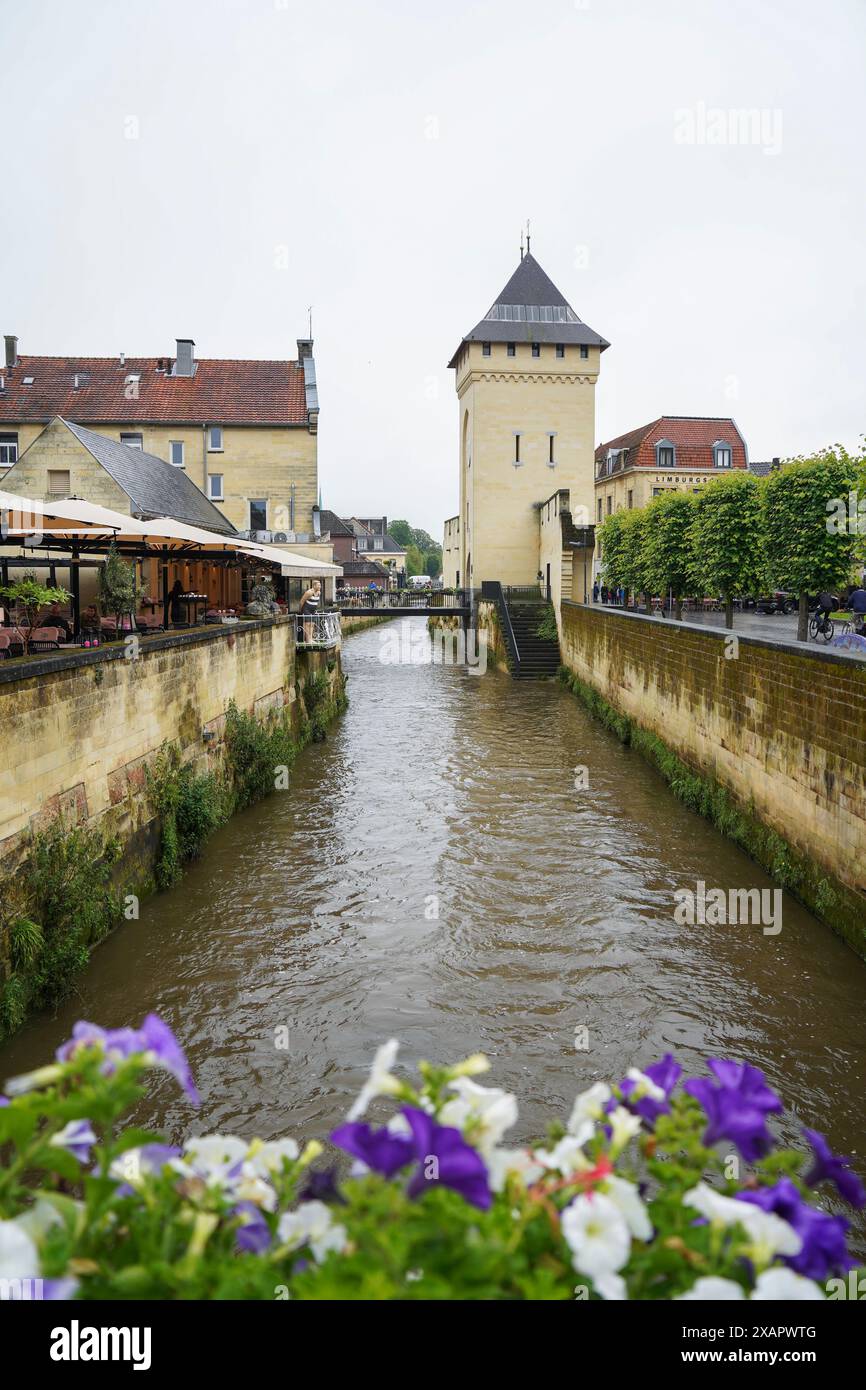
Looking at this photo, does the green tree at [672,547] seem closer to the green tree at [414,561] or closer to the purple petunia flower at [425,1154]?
the purple petunia flower at [425,1154]

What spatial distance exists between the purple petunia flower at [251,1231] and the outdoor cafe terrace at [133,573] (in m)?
8.79

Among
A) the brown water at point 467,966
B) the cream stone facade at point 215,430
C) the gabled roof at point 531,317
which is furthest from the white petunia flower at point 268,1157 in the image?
the gabled roof at point 531,317

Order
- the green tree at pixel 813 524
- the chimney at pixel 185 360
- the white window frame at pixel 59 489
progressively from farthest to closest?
the chimney at pixel 185 360
the white window frame at pixel 59 489
the green tree at pixel 813 524

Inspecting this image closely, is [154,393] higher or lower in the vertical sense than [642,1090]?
higher

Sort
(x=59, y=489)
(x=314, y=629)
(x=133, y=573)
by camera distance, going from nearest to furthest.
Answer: (x=133, y=573)
(x=314, y=629)
(x=59, y=489)

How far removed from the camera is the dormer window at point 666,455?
56.3 m

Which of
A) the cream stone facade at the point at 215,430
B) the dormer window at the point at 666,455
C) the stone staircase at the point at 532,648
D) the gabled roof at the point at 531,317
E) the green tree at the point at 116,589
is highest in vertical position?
the gabled roof at the point at 531,317

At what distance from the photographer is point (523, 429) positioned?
44156mm

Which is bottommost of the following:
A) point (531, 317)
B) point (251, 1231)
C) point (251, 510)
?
point (251, 1231)

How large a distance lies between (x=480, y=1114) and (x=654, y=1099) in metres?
0.36

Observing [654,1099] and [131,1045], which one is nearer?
[131,1045]

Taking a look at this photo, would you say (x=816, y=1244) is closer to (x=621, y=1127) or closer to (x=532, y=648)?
(x=621, y=1127)

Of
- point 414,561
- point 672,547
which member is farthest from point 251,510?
point 414,561

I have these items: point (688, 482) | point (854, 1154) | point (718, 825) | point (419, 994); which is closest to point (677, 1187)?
point (854, 1154)
